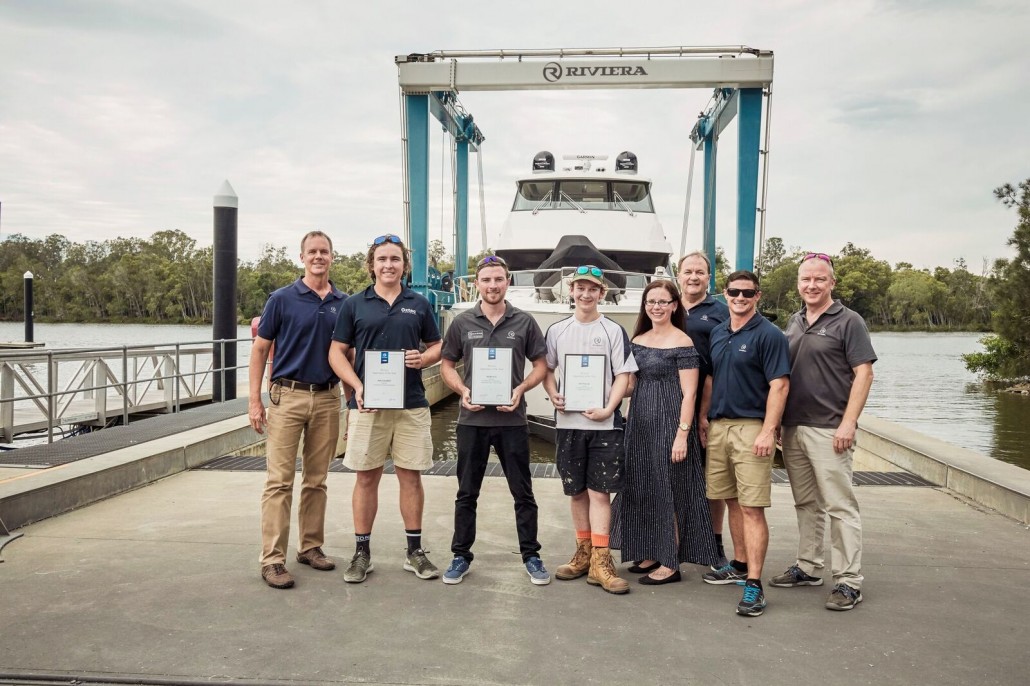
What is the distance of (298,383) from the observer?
4695mm

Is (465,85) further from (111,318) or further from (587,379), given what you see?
(111,318)

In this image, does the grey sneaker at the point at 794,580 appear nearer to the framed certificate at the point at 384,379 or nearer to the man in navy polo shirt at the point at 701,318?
the man in navy polo shirt at the point at 701,318

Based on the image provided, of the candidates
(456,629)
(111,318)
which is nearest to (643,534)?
(456,629)

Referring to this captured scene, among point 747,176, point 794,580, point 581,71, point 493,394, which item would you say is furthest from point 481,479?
point 581,71

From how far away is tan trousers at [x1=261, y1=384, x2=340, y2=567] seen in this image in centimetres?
457

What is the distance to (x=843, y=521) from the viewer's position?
4223 mm

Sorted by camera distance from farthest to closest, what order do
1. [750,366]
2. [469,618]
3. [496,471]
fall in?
1. [496,471]
2. [750,366]
3. [469,618]

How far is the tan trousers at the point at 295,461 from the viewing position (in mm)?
4570

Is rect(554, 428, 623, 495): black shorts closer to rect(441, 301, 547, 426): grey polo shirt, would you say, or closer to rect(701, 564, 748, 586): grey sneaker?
rect(441, 301, 547, 426): grey polo shirt

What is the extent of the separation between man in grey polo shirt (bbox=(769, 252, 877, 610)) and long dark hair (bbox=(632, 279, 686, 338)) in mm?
658

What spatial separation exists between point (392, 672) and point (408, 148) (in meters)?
13.8

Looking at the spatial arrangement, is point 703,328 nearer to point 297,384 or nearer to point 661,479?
point 661,479

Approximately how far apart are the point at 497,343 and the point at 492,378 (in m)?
0.21

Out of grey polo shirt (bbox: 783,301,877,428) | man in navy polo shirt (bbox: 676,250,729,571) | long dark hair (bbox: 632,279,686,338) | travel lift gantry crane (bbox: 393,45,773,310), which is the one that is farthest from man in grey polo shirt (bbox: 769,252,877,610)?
travel lift gantry crane (bbox: 393,45,773,310)
